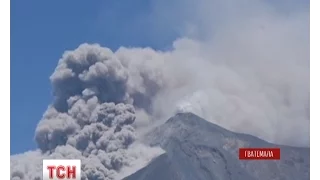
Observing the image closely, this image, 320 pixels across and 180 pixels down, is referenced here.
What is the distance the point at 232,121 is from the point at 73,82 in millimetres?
2516

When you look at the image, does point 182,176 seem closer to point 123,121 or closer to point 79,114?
point 123,121

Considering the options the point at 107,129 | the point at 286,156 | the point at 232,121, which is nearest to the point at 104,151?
the point at 107,129

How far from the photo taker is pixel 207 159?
1067 centimetres

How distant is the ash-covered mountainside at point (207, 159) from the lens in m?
9.95

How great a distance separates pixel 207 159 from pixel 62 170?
237 cm

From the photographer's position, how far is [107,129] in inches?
440

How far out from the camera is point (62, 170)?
366 inches

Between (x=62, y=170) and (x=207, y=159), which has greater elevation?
(x=207, y=159)

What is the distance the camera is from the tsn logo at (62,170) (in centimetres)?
926

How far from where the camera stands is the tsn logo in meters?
9.26

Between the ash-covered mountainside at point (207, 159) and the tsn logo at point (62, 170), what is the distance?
1.08 meters

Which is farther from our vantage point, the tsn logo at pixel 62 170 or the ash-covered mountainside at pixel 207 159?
the ash-covered mountainside at pixel 207 159

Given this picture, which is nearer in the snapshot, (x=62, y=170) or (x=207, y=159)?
(x=62, y=170)
